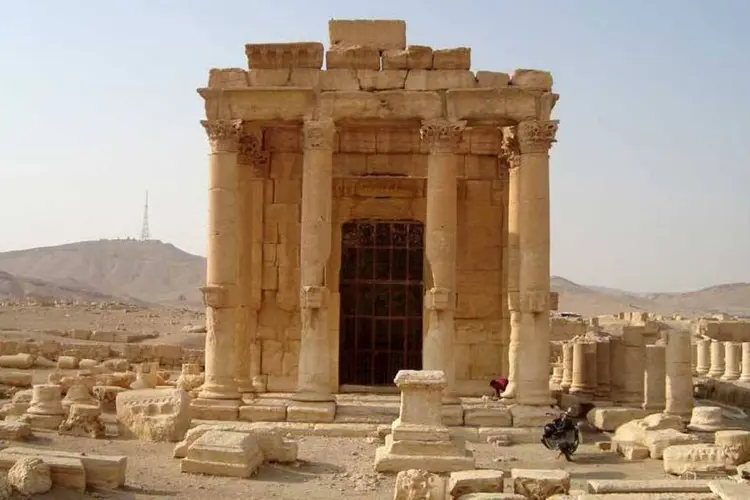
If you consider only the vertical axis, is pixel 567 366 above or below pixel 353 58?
below

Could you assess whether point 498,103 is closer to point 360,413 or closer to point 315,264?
point 315,264

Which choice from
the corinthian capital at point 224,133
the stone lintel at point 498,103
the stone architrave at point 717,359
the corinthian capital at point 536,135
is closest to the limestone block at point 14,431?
the corinthian capital at point 224,133

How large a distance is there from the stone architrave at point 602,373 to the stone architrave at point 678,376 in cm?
298

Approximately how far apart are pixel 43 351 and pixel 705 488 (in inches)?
942

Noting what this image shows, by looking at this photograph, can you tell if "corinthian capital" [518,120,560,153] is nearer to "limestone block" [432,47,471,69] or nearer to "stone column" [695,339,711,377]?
"limestone block" [432,47,471,69]

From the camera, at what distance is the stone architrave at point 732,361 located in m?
27.5

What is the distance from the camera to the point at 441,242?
703 inches

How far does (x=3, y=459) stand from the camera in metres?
11.5

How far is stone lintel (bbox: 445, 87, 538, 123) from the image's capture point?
17.9 metres

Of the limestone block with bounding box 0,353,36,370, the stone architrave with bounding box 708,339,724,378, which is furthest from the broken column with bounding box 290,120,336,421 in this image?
the stone architrave with bounding box 708,339,724,378

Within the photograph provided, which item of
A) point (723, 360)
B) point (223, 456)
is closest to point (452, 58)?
point (223, 456)

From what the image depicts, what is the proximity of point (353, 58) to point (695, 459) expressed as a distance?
30.9 ft

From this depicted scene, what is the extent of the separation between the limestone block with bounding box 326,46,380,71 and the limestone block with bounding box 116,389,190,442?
677 cm

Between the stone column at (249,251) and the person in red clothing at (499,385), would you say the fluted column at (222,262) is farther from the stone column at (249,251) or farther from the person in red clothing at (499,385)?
the person in red clothing at (499,385)
